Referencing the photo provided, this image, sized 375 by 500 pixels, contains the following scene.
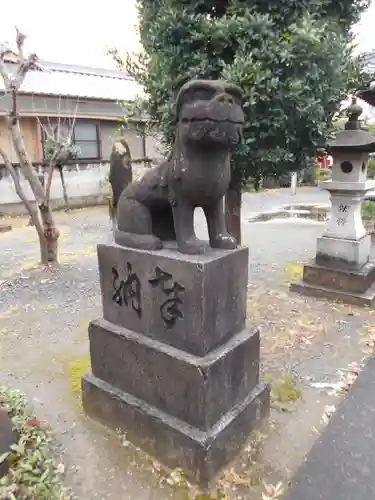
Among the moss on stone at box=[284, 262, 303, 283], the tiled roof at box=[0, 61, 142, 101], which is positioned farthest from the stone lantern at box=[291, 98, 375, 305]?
the tiled roof at box=[0, 61, 142, 101]

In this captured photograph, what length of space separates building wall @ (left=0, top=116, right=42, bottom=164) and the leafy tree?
32.6 ft

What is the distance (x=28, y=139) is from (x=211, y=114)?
1303 centimetres

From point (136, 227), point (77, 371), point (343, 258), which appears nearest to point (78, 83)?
point (343, 258)

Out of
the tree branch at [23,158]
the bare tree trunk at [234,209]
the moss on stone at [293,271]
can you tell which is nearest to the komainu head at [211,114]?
the bare tree trunk at [234,209]

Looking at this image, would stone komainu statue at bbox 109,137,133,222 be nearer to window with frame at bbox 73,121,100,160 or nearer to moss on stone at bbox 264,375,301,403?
moss on stone at bbox 264,375,301,403

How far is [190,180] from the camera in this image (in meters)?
2.21

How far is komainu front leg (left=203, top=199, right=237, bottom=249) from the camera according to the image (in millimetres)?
2482

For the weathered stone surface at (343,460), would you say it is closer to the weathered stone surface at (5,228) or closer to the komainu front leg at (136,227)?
the komainu front leg at (136,227)

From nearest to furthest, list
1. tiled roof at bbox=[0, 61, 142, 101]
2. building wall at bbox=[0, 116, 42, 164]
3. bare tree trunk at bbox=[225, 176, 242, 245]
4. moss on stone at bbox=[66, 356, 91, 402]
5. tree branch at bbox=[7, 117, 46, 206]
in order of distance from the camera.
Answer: moss on stone at bbox=[66, 356, 91, 402]
bare tree trunk at bbox=[225, 176, 242, 245]
tree branch at bbox=[7, 117, 46, 206]
building wall at bbox=[0, 116, 42, 164]
tiled roof at bbox=[0, 61, 142, 101]

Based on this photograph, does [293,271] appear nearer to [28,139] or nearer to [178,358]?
[178,358]

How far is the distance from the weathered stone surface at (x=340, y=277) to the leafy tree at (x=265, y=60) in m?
1.70

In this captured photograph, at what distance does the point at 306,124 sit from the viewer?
13.2ft

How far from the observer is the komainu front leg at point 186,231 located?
7.71 feet

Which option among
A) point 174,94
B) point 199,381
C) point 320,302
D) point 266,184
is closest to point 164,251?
point 199,381
